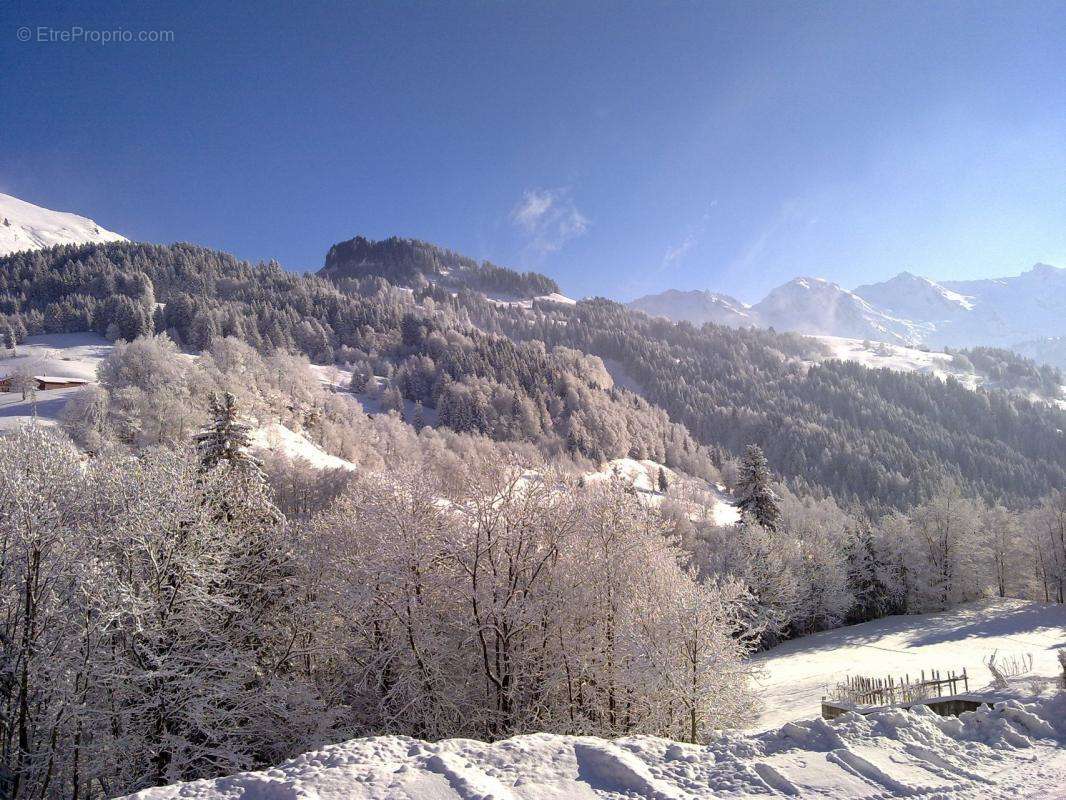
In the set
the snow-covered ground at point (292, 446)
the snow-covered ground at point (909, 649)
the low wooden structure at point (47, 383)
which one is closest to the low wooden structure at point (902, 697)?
the snow-covered ground at point (909, 649)

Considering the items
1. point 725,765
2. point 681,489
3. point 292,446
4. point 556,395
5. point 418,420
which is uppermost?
point 556,395

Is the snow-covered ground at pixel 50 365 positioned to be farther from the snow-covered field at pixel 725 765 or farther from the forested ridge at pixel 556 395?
the snow-covered field at pixel 725 765

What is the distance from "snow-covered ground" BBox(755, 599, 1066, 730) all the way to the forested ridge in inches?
3203

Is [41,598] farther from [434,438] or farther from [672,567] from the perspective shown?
[434,438]

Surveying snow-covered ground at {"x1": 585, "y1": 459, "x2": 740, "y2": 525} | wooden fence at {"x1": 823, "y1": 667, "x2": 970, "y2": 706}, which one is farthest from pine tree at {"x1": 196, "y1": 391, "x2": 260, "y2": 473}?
snow-covered ground at {"x1": 585, "y1": 459, "x2": 740, "y2": 525}

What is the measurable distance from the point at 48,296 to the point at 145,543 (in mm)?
187953

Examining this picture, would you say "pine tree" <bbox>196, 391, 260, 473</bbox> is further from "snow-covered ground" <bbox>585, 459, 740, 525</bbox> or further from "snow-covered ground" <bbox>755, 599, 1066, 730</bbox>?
"snow-covered ground" <bbox>585, 459, 740, 525</bbox>

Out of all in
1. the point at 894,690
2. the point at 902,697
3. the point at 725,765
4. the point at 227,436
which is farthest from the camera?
the point at 227,436

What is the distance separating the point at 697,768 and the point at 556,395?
142912mm

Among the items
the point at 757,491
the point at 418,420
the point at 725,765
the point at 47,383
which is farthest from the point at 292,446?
the point at 725,765

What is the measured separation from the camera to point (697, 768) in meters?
9.24

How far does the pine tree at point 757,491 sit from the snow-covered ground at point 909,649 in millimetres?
10085

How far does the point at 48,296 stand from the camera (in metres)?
149

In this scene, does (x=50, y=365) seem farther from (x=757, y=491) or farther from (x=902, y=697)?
(x=902, y=697)
